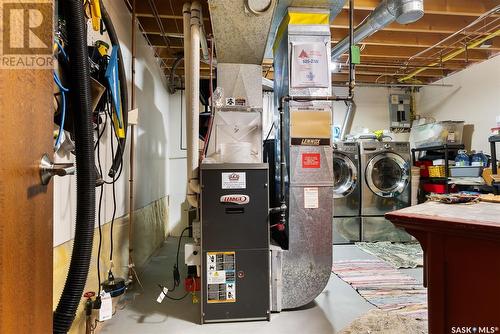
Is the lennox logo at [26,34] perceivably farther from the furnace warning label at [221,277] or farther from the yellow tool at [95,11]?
the furnace warning label at [221,277]

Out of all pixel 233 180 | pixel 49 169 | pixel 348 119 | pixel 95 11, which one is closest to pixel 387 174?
pixel 348 119

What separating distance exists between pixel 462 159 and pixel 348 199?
5.48 ft

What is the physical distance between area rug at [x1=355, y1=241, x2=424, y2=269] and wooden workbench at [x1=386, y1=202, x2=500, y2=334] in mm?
2378

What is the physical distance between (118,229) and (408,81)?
5545 mm

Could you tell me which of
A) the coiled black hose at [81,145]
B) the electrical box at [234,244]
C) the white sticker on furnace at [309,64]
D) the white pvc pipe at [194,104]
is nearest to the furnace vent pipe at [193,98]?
the white pvc pipe at [194,104]

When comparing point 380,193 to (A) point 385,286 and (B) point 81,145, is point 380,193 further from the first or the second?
(B) point 81,145

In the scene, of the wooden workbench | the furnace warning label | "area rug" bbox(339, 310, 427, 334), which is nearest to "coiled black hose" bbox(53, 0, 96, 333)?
the furnace warning label

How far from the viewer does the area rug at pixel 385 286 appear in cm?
229

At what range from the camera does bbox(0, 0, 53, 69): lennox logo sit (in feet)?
2.21

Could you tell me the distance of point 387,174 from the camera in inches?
178

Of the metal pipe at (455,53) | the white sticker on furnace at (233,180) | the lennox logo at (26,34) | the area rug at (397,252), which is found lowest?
the area rug at (397,252)

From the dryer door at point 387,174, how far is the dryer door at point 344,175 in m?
0.22

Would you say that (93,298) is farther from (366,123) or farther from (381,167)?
(366,123)

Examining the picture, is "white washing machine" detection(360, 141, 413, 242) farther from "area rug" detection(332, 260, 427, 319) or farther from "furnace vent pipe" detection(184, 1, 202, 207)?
"furnace vent pipe" detection(184, 1, 202, 207)
